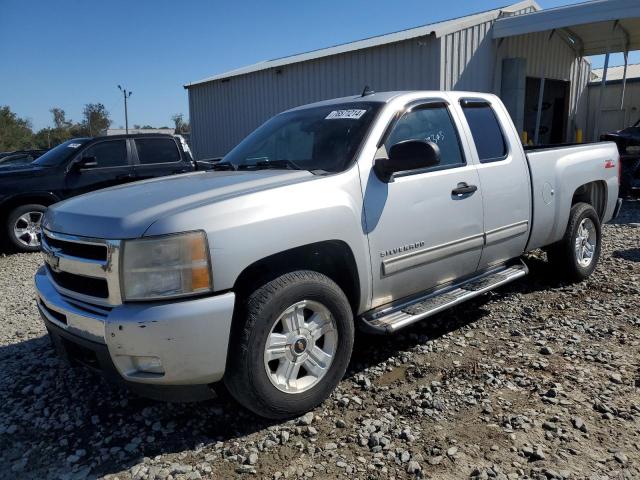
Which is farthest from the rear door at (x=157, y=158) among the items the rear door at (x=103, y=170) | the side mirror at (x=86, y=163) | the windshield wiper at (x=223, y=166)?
the windshield wiper at (x=223, y=166)

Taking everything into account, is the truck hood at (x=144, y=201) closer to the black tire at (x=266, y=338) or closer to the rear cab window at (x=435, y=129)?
the black tire at (x=266, y=338)

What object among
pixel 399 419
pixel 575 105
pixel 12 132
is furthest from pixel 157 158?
pixel 12 132

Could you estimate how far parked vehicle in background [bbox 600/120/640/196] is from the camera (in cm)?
1035

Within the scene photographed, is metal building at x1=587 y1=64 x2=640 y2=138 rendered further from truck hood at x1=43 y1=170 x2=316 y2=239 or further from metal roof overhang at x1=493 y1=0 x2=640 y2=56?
truck hood at x1=43 y1=170 x2=316 y2=239

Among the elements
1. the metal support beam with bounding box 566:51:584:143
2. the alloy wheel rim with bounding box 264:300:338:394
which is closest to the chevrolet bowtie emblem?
Answer: the alloy wheel rim with bounding box 264:300:338:394

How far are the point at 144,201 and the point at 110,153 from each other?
253 inches

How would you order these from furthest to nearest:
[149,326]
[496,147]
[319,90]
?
[319,90]
[496,147]
[149,326]

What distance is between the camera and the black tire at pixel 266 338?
8.58 feet

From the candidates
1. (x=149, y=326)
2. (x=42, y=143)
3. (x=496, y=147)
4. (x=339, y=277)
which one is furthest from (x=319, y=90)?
(x=42, y=143)

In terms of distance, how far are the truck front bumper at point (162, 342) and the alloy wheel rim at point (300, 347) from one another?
32 centimetres

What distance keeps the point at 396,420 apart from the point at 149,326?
4.81ft

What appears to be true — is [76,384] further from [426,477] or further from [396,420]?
[426,477]

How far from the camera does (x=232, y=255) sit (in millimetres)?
2535

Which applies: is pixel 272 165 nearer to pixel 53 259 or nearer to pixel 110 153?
pixel 53 259
